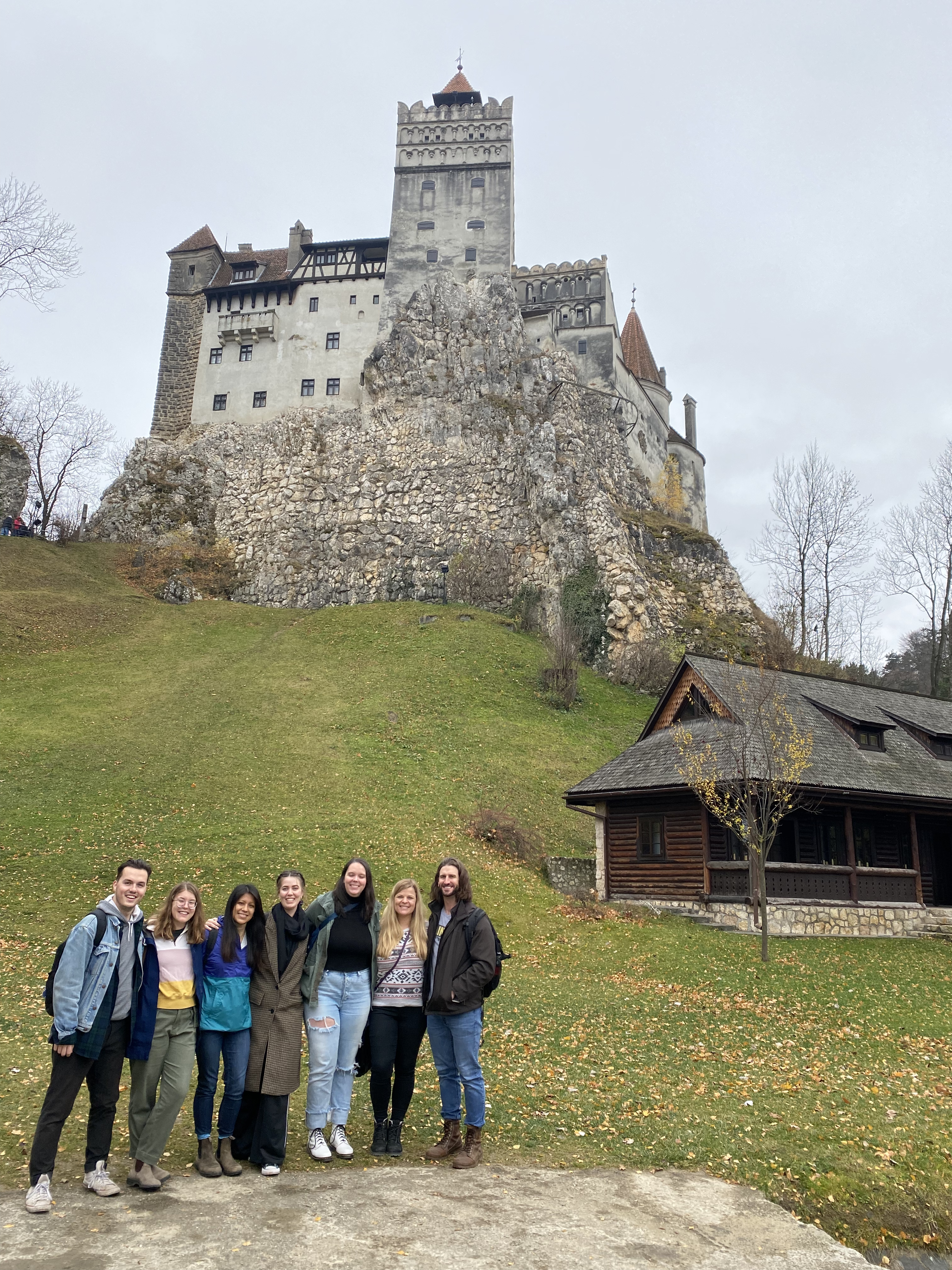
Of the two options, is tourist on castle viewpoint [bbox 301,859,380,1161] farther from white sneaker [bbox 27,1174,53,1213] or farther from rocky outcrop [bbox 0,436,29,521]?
rocky outcrop [bbox 0,436,29,521]

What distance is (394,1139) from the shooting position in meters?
7.17

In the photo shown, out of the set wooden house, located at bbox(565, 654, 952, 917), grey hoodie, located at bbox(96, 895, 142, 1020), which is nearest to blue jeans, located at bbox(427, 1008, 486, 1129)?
grey hoodie, located at bbox(96, 895, 142, 1020)

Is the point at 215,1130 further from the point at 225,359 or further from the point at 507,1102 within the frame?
the point at 225,359

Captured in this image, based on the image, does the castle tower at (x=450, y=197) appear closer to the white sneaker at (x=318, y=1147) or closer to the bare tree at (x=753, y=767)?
the bare tree at (x=753, y=767)

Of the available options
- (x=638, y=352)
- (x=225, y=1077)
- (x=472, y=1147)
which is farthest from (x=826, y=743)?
(x=638, y=352)

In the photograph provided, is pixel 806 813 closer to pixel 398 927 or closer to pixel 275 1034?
pixel 398 927

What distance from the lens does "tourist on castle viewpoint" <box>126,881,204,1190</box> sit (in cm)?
628

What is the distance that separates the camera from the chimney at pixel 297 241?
63.6m

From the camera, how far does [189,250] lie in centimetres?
6550

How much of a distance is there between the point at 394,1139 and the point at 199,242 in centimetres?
7079

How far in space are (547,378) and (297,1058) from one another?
54.7 metres

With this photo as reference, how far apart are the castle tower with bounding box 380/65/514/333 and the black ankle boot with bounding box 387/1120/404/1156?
58534 mm

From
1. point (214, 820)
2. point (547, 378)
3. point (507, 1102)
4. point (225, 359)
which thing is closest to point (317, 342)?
point (225, 359)

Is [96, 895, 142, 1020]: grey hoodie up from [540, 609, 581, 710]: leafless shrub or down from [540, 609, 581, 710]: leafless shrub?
down
